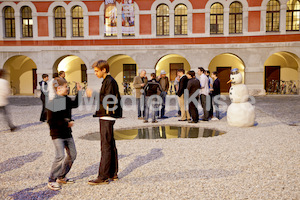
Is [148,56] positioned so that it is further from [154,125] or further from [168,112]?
[154,125]

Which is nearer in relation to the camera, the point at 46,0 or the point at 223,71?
the point at 46,0

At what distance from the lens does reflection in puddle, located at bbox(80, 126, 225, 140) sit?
8000 millimetres

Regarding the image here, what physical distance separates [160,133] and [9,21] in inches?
739

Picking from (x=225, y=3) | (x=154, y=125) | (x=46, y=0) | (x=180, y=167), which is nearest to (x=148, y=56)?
(x=225, y=3)

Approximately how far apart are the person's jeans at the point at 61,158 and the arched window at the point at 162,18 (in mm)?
17972

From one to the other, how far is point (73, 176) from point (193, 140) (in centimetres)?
344

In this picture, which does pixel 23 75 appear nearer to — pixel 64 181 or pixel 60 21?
pixel 60 21

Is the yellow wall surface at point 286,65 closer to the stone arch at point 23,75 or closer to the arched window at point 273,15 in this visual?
the arched window at point 273,15

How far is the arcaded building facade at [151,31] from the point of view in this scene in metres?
20.5

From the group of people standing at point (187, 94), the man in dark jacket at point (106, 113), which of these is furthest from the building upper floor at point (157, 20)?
the man in dark jacket at point (106, 113)

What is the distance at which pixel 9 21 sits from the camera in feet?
72.4

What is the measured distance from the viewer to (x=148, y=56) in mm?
21062

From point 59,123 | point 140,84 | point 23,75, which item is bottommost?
point 59,123

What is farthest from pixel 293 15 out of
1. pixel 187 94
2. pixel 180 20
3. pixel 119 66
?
pixel 187 94
